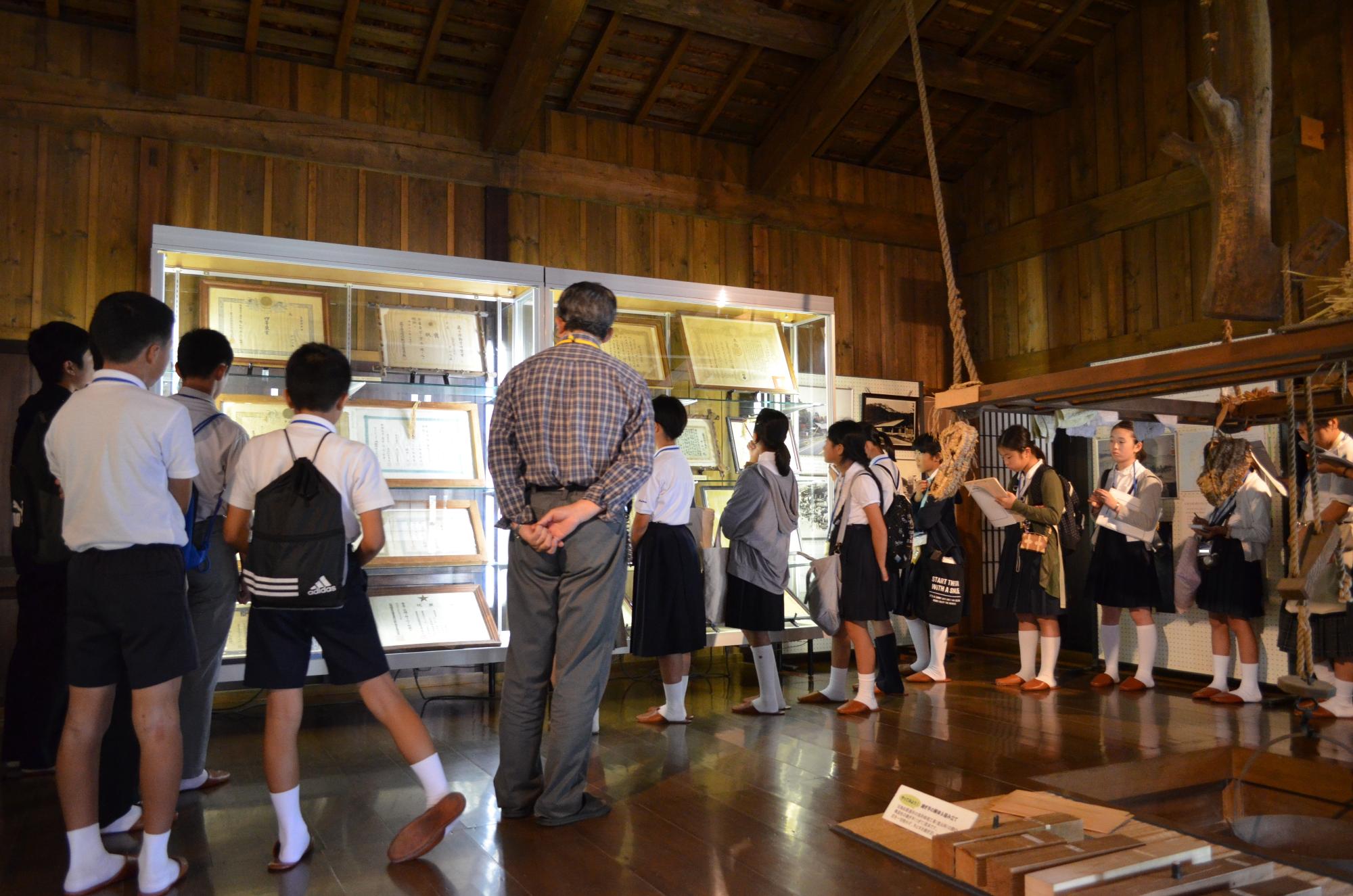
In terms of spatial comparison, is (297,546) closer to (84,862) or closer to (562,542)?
(562,542)

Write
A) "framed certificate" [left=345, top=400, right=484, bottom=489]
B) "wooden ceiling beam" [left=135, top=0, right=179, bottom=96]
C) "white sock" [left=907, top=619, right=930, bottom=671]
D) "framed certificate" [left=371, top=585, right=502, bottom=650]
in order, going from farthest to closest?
"white sock" [left=907, top=619, right=930, bottom=671]
"wooden ceiling beam" [left=135, top=0, right=179, bottom=96]
"framed certificate" [left=345, top=400, right=484, bottom=489]
"framed certificate" [left=371, top=585, right=502, bottom=650]

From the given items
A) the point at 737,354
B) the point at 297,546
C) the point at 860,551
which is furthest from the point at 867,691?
the point at 297,546

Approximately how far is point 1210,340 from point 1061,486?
1513 millimetres

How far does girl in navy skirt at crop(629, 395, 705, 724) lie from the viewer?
14.1 feet

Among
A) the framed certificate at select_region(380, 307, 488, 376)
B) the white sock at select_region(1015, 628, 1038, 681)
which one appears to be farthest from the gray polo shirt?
the white sock at select_region(1015, 628, 1038, 681)

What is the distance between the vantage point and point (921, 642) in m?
6.22

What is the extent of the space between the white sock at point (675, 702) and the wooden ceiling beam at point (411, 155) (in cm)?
362

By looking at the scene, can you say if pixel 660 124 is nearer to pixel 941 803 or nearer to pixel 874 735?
pixel 874 735

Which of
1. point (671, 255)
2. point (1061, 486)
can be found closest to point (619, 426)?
point (1061, 486)

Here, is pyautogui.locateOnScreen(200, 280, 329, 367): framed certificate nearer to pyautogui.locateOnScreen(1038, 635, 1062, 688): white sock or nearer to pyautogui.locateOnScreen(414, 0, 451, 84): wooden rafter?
pyautogui.locateOnScreen(414, 0, 451, 84): wooden rafter

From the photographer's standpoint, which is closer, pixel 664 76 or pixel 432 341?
pixel 432 341

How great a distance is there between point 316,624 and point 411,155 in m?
4.30

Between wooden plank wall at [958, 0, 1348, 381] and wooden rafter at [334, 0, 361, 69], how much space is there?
16.9 ft

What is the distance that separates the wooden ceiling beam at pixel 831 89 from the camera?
6297 millimetres
